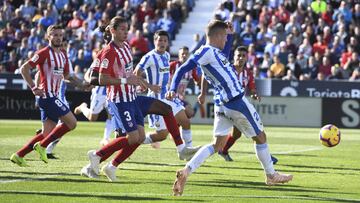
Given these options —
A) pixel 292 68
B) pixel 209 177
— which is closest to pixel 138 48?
pixel 292 68

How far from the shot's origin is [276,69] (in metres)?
32.3

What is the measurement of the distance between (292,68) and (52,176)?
64.6ft

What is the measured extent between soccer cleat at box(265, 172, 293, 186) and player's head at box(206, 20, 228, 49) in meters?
Answer: 1.90

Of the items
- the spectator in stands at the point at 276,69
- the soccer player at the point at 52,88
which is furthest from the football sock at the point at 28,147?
the spectator in stands at the point at 276,69

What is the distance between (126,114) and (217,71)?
5.50 ft

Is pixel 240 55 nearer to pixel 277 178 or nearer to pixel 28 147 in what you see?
pixel 28 147

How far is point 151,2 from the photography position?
3822cm

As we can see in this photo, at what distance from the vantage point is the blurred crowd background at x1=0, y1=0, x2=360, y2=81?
1272 inches

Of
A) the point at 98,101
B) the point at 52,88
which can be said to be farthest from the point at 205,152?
the point at 98,101

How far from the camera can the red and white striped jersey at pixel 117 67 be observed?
12984 mm

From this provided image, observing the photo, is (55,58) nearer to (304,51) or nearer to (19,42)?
(304,51)

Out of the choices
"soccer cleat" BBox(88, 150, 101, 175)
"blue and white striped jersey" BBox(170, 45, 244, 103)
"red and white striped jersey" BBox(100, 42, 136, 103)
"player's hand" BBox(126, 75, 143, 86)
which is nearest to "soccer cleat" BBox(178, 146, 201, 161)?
"red and white striped jersey" BBox(100, 42, 136, 103)

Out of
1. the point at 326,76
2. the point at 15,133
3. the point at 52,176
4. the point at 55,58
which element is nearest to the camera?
the point at 52,176

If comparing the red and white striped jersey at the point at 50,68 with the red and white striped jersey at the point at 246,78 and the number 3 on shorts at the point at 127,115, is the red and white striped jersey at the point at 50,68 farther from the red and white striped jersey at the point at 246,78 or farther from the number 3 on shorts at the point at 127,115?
the red and white striped jersey at the point at 246,78
